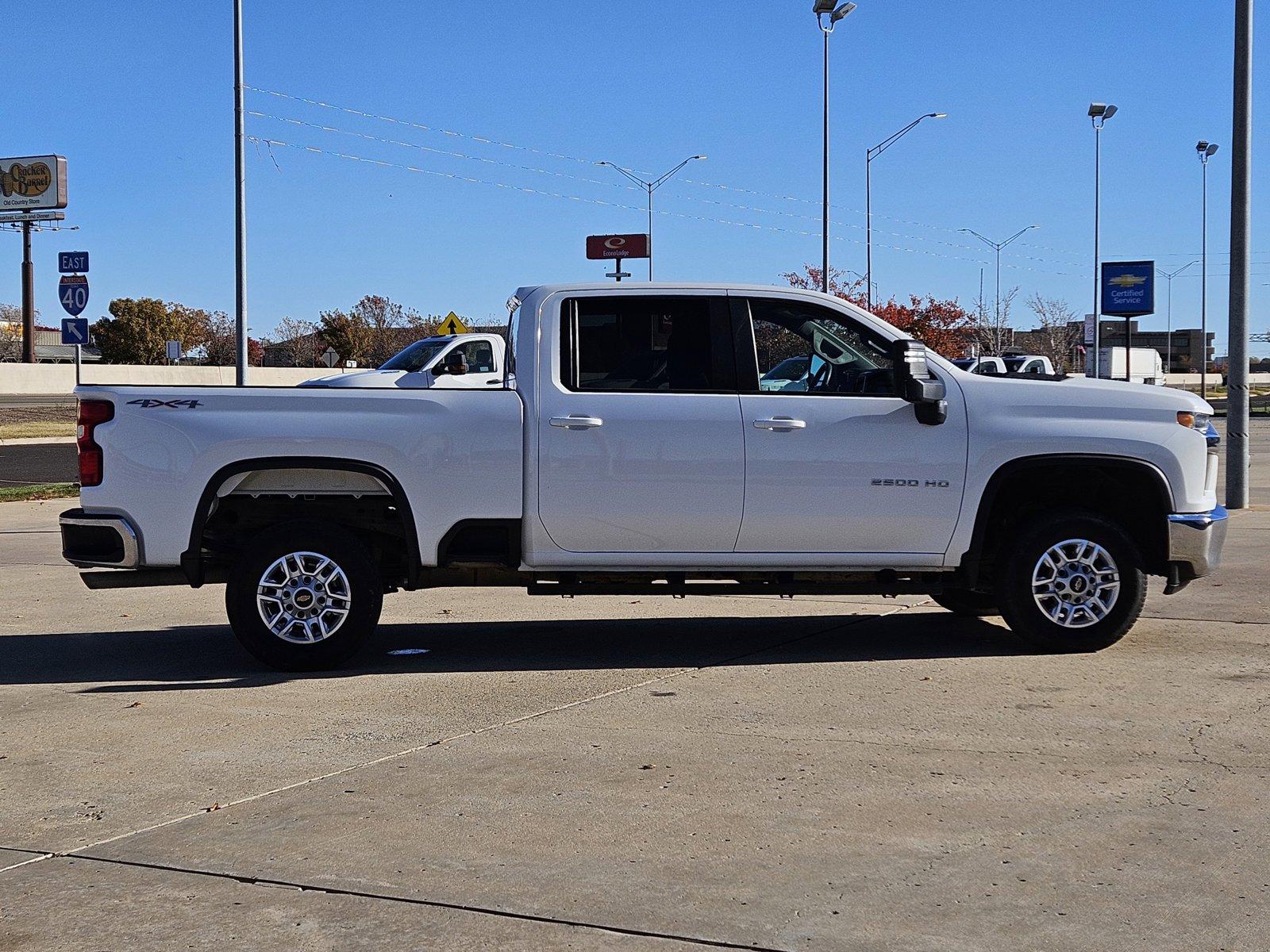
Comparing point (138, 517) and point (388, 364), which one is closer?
point (138, 517)

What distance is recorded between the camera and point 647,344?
330 inches

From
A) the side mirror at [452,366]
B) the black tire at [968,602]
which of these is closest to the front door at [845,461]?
the black tire at [968,602]

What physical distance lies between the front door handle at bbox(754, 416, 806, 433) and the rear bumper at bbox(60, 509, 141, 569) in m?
3.50

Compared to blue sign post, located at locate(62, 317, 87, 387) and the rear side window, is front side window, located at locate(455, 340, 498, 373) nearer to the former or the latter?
blue sign post, located at locate(62, 317, 87, 387)

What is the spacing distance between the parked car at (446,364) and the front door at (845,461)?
12.9m

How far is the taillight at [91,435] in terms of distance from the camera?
7980 millimetres

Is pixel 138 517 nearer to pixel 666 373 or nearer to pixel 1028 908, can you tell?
pixel 666 373

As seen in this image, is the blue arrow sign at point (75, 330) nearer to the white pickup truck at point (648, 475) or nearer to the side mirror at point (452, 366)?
the side mirror at point (452, 366)

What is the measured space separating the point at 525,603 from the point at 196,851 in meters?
5.86

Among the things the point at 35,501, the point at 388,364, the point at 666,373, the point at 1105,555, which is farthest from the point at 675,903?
the point at 388,364

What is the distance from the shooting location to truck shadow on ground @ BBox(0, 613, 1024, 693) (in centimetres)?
824

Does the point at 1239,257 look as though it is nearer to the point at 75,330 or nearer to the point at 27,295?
the point at 75,330

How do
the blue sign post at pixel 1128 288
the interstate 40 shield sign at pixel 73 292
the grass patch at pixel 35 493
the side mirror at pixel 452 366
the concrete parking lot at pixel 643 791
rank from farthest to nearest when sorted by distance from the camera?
the blue sign post at pixel 1128 288, the interstate 40 shield sign at pixel 73 292, the side mirror at pixel 452 366, the grass patch at pixel 35 493, the concrete parking lot at pixel 643 791

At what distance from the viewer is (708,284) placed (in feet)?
27.8
